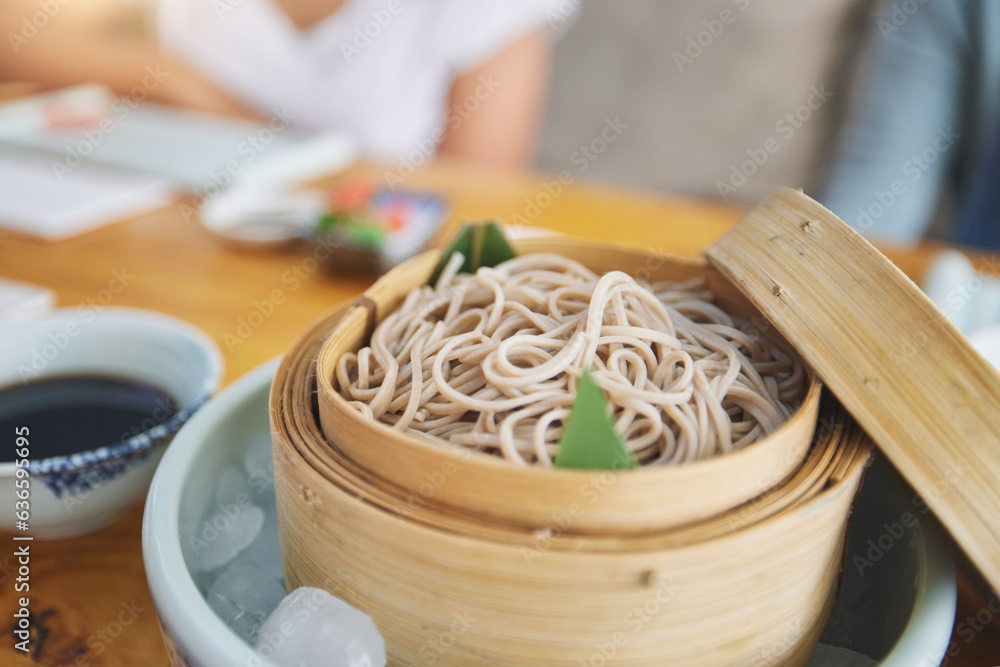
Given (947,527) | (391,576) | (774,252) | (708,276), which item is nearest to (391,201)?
(708,276)

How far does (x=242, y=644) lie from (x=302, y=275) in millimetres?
1214

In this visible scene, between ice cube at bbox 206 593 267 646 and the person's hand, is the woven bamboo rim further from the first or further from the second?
the person's hand

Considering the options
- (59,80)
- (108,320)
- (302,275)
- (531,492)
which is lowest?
(59,80)

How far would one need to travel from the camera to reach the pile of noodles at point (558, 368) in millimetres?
698

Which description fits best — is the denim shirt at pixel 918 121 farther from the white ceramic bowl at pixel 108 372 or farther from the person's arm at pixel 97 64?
the person's arm at pixel 97 64

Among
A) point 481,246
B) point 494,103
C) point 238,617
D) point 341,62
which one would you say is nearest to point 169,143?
point 341,62

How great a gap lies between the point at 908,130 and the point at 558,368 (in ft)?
8.69

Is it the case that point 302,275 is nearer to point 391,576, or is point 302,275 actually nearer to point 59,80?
point 391,576

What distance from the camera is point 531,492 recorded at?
555 millimetres

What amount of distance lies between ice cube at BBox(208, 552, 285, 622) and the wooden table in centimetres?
10

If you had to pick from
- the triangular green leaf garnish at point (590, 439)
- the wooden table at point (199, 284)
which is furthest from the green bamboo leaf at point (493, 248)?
the triangular green leaf garnish at point (590, 439)

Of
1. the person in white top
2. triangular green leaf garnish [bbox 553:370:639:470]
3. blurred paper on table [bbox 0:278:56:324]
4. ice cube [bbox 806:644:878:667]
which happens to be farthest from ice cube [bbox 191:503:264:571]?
the person in white top

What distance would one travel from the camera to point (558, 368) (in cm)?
71

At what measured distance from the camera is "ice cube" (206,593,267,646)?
Answer: 0.69m
